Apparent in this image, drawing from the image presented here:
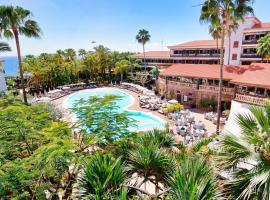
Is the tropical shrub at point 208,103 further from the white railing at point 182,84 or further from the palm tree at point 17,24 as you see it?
the palm tree at point 17,24

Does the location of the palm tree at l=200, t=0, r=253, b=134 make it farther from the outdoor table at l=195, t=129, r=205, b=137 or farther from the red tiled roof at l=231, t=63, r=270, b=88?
the red tiled roof at l=231, t=63, r=270, b=88

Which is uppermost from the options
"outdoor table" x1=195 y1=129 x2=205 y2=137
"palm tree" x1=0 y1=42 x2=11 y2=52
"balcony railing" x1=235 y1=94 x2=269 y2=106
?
"palm tree" x1=0 y1=42 x2=11 y2=52

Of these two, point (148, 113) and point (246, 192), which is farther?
point (148, 113)

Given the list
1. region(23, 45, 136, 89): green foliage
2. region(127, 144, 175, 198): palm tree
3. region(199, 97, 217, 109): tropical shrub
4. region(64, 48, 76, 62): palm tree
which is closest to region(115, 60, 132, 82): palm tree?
region(23, 45, 136, 89): green foliage

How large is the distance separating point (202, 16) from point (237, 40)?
2232cm

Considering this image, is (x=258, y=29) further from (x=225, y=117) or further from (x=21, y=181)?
(x=21, y=181)

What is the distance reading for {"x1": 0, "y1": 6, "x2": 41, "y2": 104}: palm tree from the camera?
21734 mm

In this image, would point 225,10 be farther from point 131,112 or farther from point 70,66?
point 70,66

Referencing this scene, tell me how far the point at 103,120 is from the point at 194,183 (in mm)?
6825

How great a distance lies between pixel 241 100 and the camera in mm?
22141

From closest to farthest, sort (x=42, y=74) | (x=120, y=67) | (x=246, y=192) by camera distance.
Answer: (x=246, y=192)
(x=42, y=74)
(x=120, y=67)

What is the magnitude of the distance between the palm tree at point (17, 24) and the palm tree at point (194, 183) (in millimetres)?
22054

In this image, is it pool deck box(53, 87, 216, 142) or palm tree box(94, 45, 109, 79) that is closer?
pool deck box(53, 87, 216, 142)

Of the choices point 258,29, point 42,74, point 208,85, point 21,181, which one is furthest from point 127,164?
point 42,74
